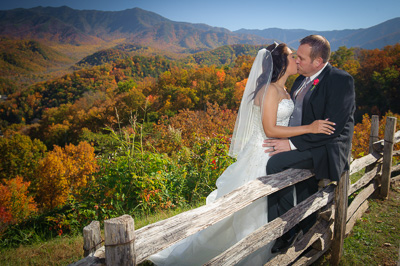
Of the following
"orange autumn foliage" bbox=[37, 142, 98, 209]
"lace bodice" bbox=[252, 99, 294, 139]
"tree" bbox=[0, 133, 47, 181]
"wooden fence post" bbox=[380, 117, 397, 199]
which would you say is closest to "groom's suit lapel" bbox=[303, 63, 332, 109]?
"lace bodice" bbox=[252, 99, 294, 139]

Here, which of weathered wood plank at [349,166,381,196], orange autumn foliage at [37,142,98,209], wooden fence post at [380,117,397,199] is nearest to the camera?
weathered wood plank at [349,166,381,196]

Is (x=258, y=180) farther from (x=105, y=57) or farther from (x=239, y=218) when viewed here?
(x=105, y=57)

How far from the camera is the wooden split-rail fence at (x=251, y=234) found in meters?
1.37

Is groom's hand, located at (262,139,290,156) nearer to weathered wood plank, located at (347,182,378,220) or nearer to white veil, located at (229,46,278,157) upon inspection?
white veil, located at (229,46,278,157)

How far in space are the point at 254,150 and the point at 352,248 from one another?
2.11 metres

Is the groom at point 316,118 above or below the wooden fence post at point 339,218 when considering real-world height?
above

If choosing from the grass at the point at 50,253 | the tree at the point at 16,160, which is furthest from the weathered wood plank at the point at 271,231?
the tree at the point at 16,160

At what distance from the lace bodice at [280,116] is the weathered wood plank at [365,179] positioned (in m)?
2.19

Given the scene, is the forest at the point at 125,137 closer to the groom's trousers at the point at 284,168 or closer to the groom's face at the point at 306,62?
the groom's trousers at the point at 284,168

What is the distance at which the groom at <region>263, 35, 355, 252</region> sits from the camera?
2445 millimetres

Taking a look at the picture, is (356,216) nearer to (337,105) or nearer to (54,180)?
(337,105)

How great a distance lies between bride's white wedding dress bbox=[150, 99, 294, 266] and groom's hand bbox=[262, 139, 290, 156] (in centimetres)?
9

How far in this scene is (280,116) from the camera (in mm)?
2969

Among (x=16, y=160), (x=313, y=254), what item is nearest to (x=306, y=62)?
(x=313, y=254)
